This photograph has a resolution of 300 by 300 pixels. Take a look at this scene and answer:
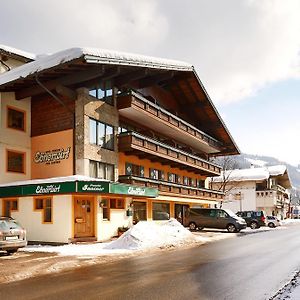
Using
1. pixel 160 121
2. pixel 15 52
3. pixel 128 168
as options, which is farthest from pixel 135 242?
pixel 15 52

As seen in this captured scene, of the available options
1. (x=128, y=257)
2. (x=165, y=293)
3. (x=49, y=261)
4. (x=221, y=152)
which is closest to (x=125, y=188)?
(x=128, y=257)

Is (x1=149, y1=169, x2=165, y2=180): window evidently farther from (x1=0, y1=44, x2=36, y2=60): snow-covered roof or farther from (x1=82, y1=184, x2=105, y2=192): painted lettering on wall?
(x1=0, y1=44, x2=36, y2=60): snow-covered roof

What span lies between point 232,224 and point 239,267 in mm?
20727

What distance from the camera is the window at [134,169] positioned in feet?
95.3

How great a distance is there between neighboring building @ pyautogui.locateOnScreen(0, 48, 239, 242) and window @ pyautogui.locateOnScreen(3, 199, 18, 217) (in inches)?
2.3

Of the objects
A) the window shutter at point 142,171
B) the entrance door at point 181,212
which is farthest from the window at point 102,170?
the entrance door at point 181,212

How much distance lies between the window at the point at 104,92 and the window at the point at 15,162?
605 centimetres

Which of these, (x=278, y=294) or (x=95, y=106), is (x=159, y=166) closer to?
(x=95, y=106)

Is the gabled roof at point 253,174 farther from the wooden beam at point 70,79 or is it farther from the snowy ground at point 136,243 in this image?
the wooden beam at point 70,79

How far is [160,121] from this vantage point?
30.6 m

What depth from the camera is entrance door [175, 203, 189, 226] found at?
37031 millimetres

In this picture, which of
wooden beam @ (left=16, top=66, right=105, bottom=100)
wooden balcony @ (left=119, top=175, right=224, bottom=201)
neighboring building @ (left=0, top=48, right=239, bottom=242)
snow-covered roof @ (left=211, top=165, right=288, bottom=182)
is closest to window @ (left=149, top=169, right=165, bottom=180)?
neighboring building @ (left=0, top=48, right=239, bottom=242)

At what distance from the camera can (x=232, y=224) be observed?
32.8 metres

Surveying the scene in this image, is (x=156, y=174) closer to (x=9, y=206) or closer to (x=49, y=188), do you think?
(x=9, y=206)
